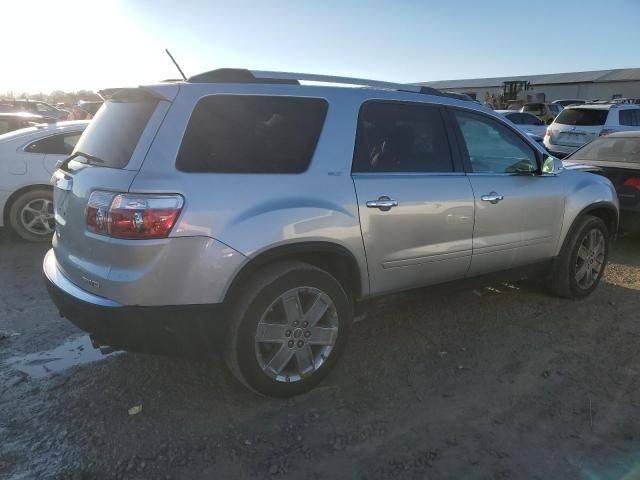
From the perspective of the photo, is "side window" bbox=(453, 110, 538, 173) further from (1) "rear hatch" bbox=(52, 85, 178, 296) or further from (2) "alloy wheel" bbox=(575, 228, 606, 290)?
(1) "rear hatch" bbox=(52, 85, 178, 296)

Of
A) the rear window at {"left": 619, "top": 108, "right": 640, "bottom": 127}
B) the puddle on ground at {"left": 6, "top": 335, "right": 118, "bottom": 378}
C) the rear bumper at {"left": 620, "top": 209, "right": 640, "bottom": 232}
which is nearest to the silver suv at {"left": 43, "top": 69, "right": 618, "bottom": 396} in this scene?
the puddle on ground at {"left": 6, "top": 335, "right": 118, "bottom": 378}

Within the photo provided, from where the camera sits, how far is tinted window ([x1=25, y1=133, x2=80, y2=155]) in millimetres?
6398

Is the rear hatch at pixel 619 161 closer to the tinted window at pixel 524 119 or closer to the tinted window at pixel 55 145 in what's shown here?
the tinted window at pixel 55 145

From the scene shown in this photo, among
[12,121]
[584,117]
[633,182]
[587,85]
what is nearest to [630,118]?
[584,117]

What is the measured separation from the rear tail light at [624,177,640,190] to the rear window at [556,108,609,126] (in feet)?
25.7

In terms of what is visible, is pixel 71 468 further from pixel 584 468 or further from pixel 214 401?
pixel 584 468

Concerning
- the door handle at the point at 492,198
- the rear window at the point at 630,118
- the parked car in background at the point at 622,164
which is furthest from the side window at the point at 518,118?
the door handle at the point at 492,198

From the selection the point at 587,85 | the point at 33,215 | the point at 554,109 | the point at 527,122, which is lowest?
the point at 587,85

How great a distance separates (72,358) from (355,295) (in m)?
2.04

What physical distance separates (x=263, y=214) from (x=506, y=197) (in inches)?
83.1

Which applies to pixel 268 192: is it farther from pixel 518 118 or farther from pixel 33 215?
pixel 518 118

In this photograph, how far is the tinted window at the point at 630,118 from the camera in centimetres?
1335

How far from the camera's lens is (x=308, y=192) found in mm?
2951

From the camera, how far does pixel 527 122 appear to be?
1817 centimetres
